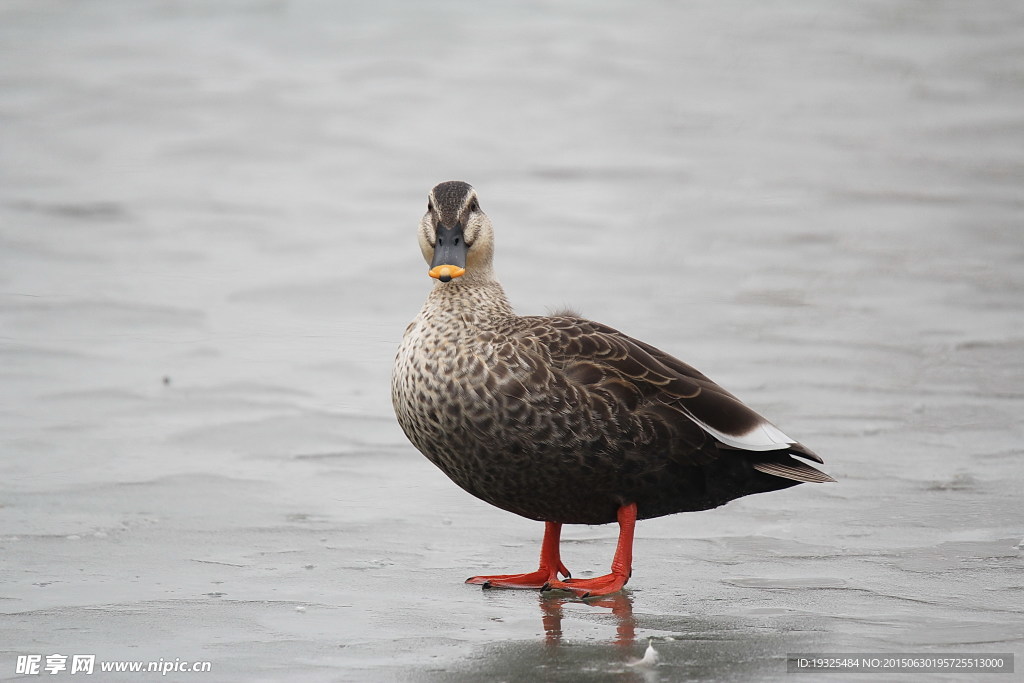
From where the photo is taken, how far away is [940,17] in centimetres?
1920

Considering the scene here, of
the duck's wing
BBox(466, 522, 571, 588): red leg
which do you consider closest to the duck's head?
the duck's wing

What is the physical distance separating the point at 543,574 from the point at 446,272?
42.8 inches

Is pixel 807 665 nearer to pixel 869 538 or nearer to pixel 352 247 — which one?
pixel 869 538

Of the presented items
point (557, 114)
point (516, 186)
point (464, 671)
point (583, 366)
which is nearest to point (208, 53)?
point (557, 114)

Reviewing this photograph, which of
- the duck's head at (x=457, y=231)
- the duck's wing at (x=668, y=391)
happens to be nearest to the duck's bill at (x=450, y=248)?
the duck's head at (x=457, y=231)

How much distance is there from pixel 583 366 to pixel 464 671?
1327mm

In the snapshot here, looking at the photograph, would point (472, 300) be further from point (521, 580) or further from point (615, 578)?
point (615, 578)

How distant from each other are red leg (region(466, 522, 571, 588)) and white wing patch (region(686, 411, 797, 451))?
2.05 feet

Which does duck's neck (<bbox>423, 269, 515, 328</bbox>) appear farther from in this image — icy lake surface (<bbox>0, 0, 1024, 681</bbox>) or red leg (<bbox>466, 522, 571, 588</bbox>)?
icy lake surface (<bbox>0, 0, 1024, 681</bbox>)

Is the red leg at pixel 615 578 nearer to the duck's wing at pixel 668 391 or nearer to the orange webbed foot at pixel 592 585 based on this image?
the orange webbed foot at pixel 592 585

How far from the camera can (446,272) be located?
525 cm

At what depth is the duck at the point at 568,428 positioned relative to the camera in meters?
4.93

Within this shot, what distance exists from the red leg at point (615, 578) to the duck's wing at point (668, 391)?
0.39m

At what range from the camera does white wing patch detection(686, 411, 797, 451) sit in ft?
16.5
